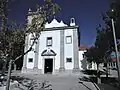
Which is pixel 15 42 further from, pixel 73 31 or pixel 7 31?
pixel 73 31

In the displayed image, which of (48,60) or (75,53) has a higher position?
(75,53)

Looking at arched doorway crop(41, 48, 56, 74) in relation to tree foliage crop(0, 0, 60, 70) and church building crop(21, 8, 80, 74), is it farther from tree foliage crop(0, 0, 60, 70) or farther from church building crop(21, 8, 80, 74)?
tree foliage crop(0, 0, 60, 70)

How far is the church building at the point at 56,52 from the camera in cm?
2317

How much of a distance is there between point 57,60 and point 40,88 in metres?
12.9

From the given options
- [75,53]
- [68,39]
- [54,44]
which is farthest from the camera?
[54,44]

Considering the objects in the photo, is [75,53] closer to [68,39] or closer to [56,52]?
[68,39]

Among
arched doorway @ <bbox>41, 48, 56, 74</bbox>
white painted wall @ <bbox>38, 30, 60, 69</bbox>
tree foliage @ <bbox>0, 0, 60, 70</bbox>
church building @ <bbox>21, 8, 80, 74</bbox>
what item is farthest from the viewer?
arched doorway @ <bbox>41, 48, 56, 74</bbox>

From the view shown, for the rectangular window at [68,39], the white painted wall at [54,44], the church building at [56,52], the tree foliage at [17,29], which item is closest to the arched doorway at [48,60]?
the church building at [56,52]

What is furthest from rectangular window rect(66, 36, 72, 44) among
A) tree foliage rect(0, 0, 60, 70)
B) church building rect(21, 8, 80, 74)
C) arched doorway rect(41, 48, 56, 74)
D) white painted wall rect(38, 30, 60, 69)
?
tree foliage rect(0, 0, 60, 70)

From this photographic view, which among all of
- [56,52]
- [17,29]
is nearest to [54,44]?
[56,52]

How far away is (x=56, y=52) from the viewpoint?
24078 millimetres

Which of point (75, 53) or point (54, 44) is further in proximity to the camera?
point (54, 44)

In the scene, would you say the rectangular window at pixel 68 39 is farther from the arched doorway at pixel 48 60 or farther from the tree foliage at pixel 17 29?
the tree foliage at pixel 17 29

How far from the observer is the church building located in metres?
23.2
